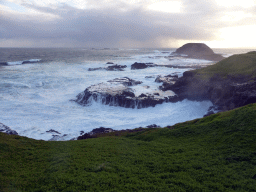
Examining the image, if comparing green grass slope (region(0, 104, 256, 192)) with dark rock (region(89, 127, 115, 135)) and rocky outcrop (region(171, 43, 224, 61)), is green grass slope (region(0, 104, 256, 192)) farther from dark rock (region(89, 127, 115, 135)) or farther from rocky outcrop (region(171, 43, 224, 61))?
rocky outcrop (region(171, 43, 224, 61))

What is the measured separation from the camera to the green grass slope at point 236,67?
30778mm

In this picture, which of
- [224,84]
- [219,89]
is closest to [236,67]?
[224,84]

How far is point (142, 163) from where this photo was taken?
10.0 meters

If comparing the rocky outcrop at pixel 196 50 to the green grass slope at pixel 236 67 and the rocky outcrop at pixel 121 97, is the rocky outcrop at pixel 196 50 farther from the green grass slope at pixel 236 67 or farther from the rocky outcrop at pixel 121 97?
the rocky outcrop at pixel 121 97

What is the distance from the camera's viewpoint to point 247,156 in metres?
9.75

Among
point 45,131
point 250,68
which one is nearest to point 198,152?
point 45,131

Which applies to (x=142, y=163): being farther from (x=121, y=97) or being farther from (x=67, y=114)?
(x=121, y=97)

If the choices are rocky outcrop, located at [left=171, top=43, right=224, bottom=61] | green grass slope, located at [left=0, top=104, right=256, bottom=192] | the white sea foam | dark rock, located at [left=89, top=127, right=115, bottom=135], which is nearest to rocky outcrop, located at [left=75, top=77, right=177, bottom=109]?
the white sea foam

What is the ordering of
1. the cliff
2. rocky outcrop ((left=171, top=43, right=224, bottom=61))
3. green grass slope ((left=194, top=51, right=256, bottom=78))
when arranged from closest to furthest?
the cliff, green grass slope ((left=194, top=51, right=256, bottom=78)), rocky outcrop ((left=171, top=43, right=224, bottom=61))

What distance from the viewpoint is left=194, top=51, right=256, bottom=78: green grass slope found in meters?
30.8

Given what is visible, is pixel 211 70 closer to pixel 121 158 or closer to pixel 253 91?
pixel 253 91

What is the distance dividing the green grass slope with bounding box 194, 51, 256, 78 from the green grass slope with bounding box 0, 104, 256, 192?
2044cm

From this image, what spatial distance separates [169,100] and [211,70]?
14087 mm

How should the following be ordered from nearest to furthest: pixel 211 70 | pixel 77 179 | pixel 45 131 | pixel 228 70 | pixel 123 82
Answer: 1. pixel 77 179
2. pixel 45 131
3. pixel 228 70
4. pixel 211 70
5. pixel 123 82
